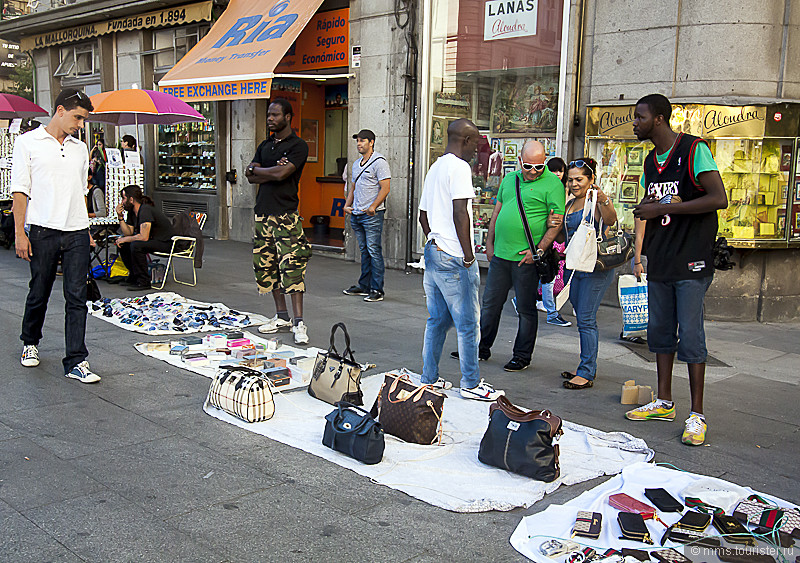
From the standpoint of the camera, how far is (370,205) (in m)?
9.55

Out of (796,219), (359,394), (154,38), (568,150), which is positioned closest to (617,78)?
(568,150)

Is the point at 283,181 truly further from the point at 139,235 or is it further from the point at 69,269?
the point at 139,235

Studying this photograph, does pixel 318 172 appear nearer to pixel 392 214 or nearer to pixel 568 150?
pixel 392 214

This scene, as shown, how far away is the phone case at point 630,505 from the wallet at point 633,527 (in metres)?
0.09

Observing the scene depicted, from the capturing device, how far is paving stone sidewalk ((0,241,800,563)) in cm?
335

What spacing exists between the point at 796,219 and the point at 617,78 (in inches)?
102

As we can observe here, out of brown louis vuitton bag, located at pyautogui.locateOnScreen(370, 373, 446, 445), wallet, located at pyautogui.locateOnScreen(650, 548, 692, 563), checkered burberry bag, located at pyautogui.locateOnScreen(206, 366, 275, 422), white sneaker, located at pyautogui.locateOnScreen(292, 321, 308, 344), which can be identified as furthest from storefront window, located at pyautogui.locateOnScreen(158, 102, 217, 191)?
wallet, located at pyautogui.locateOnScreen(650, 548, 692, 563)

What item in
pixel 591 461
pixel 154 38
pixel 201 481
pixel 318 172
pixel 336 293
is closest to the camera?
pixel 201 481

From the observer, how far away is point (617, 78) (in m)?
9.30

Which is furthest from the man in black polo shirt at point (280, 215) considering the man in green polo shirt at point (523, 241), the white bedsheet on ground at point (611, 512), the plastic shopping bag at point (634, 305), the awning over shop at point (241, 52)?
the awning over shop at point (241, 52)

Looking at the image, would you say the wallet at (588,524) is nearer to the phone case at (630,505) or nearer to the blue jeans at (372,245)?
the phone case at (630,505)

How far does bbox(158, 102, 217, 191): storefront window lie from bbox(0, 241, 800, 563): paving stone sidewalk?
29.0 feet

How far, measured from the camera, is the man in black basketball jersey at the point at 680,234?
15.4 ft

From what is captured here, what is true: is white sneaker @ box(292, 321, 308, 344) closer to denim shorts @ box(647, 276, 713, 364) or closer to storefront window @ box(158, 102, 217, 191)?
denim shorts @ box(647, 276, 713, 364)
